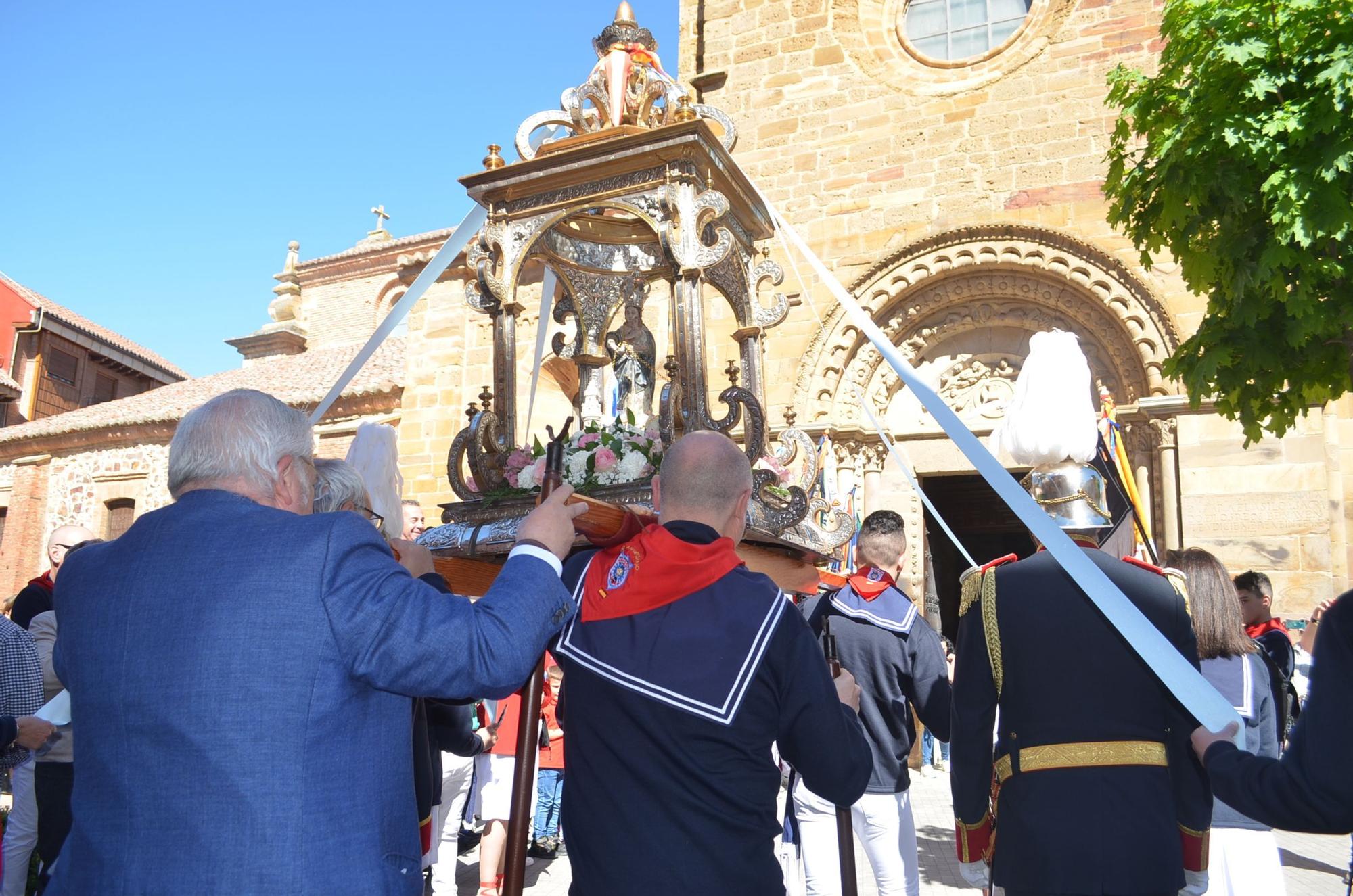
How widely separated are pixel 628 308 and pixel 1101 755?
331 centimetres

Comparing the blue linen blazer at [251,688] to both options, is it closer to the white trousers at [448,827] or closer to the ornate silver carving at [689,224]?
the ornate silver carving at [689,224]

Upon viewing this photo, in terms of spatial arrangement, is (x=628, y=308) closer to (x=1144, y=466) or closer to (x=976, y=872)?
(x=976, y=872)

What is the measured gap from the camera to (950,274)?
405 inches

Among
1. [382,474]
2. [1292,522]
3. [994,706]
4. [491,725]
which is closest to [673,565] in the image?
[994,706]

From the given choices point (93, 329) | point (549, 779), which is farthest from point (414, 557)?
point (93, 329)

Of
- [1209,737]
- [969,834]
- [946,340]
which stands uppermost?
[946,340]

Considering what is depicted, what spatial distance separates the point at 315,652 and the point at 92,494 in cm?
2010

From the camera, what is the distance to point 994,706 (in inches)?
122

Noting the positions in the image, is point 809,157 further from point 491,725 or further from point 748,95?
point 491,725

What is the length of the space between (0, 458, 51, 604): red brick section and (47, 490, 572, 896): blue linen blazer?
20605mm

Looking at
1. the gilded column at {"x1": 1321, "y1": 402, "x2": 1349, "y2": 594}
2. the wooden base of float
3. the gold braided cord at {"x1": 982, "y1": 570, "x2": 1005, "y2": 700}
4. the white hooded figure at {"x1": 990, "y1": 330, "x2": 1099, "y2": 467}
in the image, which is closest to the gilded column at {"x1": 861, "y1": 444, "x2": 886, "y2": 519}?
the gilded column at {"x1": 1321, "y1": 402, "x2": 1349, "y2": 594}

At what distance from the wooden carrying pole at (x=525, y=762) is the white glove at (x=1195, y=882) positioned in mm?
1958

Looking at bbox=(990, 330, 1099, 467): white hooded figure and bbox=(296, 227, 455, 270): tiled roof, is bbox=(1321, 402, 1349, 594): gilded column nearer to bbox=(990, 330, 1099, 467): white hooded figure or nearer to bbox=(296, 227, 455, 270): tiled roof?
bbox=(990, 330, 1099, 467): white hooded figure

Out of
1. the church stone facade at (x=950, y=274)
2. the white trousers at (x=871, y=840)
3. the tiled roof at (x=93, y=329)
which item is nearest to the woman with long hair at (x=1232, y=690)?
the white trousers at (x=871, y=840)
